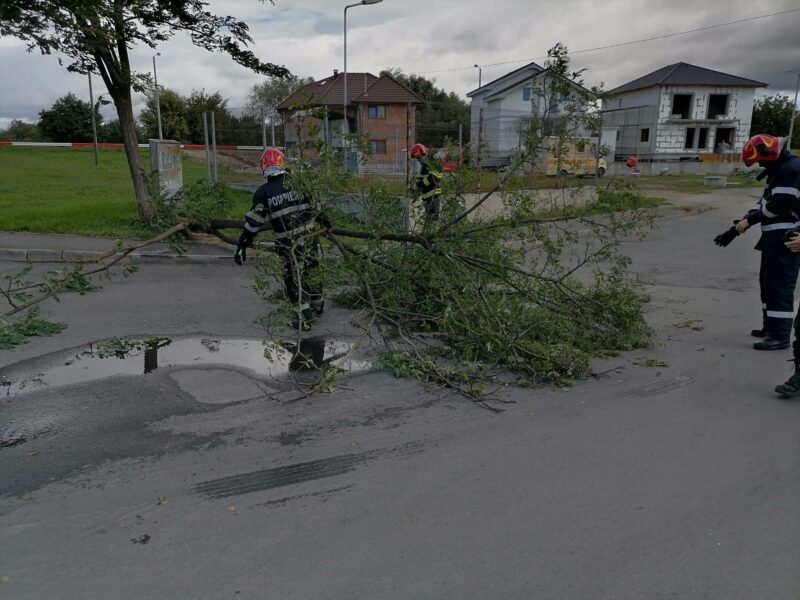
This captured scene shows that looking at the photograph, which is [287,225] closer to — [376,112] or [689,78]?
[376,112]

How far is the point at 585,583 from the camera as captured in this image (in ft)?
8.96

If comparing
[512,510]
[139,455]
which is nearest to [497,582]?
[512,510]

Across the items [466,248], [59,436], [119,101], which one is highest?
[119,101]

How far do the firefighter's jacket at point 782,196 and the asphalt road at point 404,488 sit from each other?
128cm

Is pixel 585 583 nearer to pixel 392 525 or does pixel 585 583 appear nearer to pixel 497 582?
pixel 497 582

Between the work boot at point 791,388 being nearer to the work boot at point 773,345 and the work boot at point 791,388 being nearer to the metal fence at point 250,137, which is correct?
the work boot at point 773,345

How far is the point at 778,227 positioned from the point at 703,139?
44.2 m

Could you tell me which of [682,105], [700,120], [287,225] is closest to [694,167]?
[700,120]

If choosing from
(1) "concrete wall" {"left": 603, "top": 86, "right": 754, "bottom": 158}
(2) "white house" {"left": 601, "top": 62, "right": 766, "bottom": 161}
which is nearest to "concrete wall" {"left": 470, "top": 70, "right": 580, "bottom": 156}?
(1) "concrete wall" {"left": 603, "top": 86, "right": 754, "bottom": 158}

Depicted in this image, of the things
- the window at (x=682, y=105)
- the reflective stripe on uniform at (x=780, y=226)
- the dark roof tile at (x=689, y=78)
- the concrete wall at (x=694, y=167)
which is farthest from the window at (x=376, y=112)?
the window at (x=682, y=105)

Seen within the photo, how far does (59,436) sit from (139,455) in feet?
2.34

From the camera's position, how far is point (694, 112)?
43625 millimetres

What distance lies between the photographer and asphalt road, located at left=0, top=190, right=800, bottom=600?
278 cm

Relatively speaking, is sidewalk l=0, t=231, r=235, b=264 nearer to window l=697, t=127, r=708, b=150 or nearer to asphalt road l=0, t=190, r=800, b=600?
asphalt road l=0, t=190, r=800, b=600
